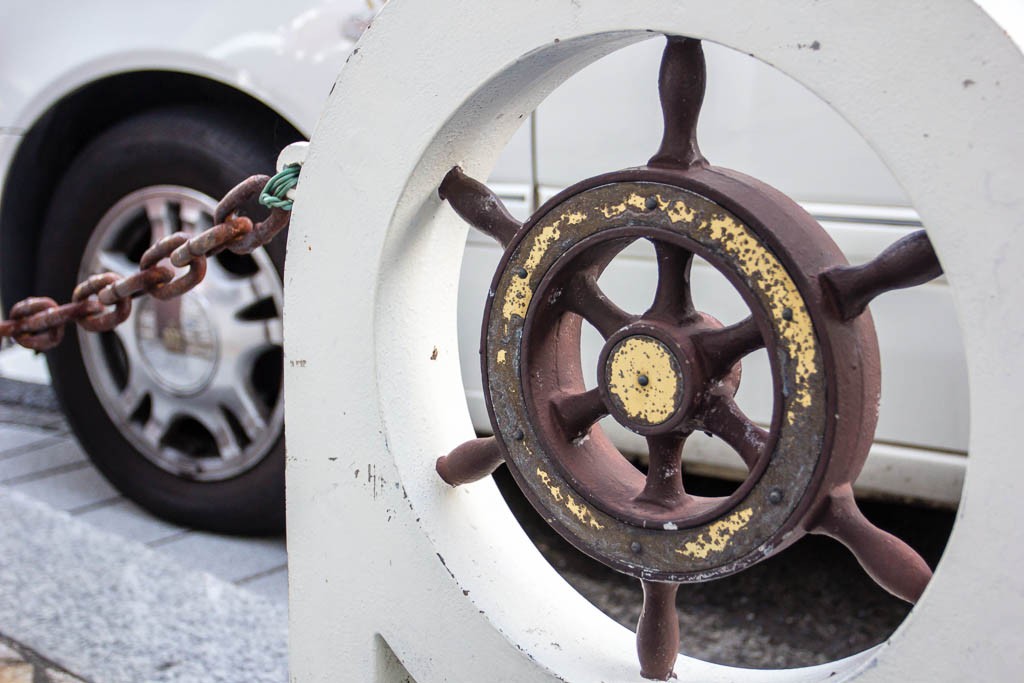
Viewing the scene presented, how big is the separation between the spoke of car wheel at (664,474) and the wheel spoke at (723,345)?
0.30 ft

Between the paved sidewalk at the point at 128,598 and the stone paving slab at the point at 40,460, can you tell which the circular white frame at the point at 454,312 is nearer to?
the paved sidewalk at the point at 128,598

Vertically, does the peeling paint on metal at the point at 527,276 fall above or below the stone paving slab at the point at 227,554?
above

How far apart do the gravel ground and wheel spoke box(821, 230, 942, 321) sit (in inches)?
49.9

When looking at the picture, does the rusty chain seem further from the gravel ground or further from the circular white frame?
the gravel ground

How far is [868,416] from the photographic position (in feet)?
3.02

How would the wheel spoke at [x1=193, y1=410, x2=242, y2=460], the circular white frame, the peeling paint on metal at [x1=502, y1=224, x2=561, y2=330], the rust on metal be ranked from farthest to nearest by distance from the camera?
the wheel spoke at [x1=193, y1=410, x2=242, y2=460], the rust on metal, the peeling paint on metal at [x1=502, y1=224, x2=561, y2=330], the circular white frame

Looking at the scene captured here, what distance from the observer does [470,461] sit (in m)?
1.19

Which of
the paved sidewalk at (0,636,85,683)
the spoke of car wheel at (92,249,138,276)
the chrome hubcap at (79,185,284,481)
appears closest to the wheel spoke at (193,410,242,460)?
the chrome hubcap at (79,185,284,481)

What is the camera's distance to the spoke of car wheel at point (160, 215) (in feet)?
8.08

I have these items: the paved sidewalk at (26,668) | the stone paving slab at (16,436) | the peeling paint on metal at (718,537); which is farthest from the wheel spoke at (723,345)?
the stone paving slab at (16,436)

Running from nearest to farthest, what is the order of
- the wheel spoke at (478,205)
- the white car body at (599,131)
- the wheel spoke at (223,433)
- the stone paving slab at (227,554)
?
the wheel spoke at (478,205)
the white car body at (599,131)
the stone paving slab at (227,554)
the wheel spoke at (223,433)

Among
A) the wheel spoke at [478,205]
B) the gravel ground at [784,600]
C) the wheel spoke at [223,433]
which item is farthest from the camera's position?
the wheel spoke at [223,433]

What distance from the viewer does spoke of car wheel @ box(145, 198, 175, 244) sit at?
97.0 inches

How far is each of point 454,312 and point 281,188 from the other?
10.3 inches
